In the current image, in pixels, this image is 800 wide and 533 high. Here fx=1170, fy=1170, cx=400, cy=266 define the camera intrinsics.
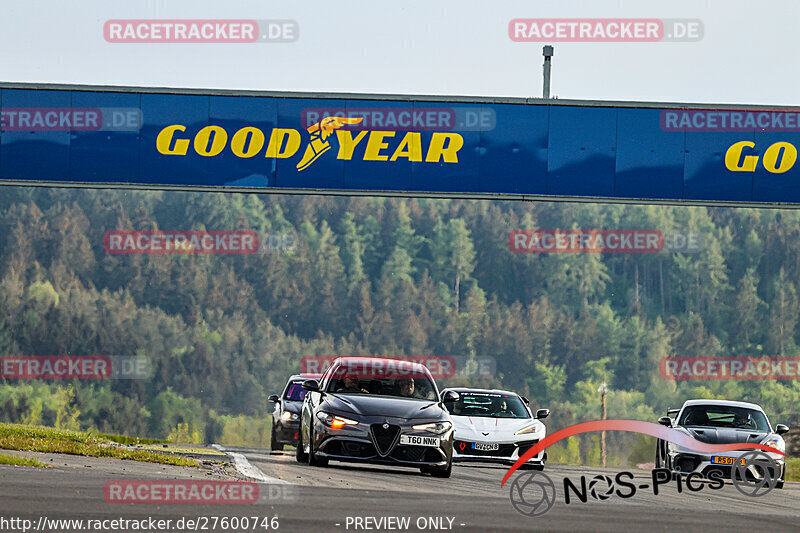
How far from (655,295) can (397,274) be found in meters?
28.0

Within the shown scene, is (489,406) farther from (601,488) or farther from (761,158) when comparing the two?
(761,158)

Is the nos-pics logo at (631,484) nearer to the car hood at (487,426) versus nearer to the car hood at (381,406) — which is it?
the car hood at (487,426)

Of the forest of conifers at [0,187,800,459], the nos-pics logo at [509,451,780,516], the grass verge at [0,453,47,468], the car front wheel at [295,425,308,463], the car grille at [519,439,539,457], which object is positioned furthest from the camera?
the forest of conifers at [0,187,800,459]

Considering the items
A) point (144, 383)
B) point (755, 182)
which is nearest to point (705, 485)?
point (755, 182)

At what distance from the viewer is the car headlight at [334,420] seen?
15266 mm

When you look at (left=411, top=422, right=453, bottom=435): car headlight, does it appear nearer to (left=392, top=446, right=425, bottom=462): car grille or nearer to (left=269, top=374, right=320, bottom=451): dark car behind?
(left=392, top=446, right=425, bottom=462): car grille

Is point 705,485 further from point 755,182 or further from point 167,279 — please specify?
point 167,279

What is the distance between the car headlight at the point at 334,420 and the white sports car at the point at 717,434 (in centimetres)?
544

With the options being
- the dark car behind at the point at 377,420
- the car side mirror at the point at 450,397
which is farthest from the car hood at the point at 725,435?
the dark car behind at the point at 377,420

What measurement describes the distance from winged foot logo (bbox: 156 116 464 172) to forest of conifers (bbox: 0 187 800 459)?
68.4 meters

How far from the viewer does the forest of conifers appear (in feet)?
334

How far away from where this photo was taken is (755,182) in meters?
27.5

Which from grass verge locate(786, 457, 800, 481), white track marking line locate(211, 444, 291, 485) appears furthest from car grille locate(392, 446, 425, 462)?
grass verge locate(786, 457, 800, 481)

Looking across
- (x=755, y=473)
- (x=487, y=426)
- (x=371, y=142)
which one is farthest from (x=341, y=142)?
(x=755, y=473)
